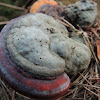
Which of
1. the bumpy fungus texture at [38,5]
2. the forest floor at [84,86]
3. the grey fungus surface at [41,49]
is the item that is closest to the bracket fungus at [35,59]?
the grey fungus surface at [41,49]

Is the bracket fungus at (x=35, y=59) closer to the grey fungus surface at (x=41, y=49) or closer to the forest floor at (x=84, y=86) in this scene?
the grey fungus surface at (x=41, y=49)

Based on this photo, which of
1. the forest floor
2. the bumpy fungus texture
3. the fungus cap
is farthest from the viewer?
the bumpy fungus texture

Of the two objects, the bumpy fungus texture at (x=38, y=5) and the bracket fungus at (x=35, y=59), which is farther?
the bumpy fungus texture at (x=38, y=5)

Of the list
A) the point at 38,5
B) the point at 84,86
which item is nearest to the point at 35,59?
the point at 84,86

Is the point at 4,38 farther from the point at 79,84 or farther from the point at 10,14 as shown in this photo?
the point at 10,14

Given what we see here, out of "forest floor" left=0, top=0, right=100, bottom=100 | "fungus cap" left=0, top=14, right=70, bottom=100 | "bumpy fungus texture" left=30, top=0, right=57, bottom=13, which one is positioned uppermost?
"bumpy fungus texture" left=30, top=0, right=57, bottom=13

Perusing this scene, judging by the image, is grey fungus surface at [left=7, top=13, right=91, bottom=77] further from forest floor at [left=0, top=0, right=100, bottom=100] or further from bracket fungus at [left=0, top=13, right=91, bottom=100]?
forest floor at [left=0, top=0, right=100, bottom=100]

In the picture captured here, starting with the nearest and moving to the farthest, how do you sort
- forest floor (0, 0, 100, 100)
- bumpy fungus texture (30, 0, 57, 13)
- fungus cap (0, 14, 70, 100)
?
fungus cap (0, 14, 70, 100), forest floor (0, 0, 100, 100), bumpy fungus texture (30, 0, 57, 13)

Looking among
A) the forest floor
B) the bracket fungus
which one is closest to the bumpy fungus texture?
the bracket fungus

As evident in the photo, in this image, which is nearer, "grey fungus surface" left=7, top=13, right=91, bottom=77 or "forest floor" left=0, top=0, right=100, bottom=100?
"grey fungus surface" left=7, top=13, right=91, bottom=77

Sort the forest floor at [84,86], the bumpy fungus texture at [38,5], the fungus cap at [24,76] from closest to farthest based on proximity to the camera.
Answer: the fungus cap at [24,76]
the forest floor at [84,86]
the bumpy fungus texture at [38,5]
